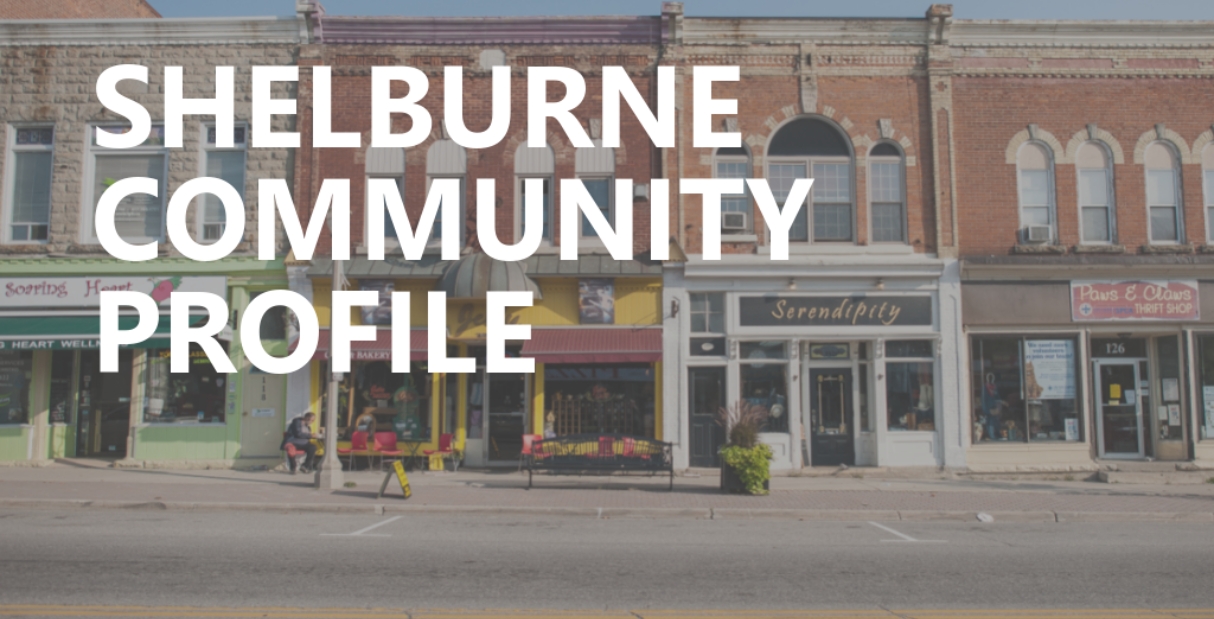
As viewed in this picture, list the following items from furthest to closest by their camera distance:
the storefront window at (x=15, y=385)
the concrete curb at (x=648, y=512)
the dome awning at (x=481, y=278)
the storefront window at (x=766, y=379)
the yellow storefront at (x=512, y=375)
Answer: the storefront window at (x=15, y=385) → the storefront window at (x=766, y=379) → the yellow storefront at (x=512, y=375) → the dome awning at (x=481, y=278) → the concrete curb at (x=648, y=512)

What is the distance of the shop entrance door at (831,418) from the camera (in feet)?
60.8

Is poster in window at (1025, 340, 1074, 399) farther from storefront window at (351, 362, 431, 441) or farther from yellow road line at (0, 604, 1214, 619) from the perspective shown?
storefront window at (351, 362, 431, 441)

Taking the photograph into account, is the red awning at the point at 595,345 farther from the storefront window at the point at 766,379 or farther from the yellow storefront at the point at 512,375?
the storefront window at the point at 766,379

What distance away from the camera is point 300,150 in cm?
1884

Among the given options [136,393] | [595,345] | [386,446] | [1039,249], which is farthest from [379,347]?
[1039,249]

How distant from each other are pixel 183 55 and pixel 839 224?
1479 cm

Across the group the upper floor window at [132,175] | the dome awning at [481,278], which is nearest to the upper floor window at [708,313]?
the dome awning at [481,278]

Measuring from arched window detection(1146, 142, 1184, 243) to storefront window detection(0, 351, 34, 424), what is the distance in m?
24.4

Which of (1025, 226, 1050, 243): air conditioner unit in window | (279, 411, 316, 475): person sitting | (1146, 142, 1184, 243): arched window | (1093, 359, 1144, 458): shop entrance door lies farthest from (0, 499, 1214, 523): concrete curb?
(1146, 142, 1184, 243): arched window

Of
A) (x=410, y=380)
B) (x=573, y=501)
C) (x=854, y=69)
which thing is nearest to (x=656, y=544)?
(x=573, y=501)

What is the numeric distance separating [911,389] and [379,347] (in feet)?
36.5

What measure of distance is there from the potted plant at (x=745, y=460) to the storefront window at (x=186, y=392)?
10.9 m

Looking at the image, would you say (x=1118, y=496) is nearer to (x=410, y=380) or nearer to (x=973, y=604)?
(x=973, y=604)

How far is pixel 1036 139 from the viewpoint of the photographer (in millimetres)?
Answer: 18812
